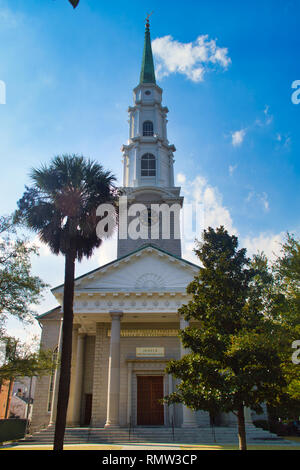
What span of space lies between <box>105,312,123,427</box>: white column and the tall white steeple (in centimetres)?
1016

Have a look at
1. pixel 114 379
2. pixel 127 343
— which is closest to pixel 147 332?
pixel 127 343

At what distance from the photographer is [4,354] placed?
16.0 metres

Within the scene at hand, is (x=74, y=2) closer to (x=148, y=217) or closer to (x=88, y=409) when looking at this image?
(x=88, y=409)

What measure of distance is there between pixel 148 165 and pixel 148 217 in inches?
251

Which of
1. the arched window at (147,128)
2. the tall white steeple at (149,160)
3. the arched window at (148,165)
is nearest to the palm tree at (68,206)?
the tall white steeple at (149,160)

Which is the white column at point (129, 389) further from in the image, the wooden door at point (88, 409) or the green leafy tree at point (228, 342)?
the green leafy tree at point (228, 342)

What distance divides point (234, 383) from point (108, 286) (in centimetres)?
1362

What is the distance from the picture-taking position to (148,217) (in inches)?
1319

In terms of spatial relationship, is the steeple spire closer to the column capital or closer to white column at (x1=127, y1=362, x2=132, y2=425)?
the column capital

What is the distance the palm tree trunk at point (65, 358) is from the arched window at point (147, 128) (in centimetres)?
2600

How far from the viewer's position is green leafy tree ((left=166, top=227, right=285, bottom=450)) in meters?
11.8

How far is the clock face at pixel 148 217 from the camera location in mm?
33188
